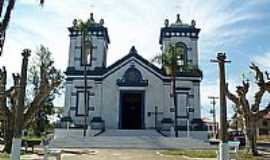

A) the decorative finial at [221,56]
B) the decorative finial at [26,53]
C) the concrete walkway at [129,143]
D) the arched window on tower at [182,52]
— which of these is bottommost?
the concrete walkway at [129,143]

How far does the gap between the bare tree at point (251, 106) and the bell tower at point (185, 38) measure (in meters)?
17.9

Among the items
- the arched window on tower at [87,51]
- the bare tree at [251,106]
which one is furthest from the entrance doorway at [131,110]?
the bare tree at [251,106]

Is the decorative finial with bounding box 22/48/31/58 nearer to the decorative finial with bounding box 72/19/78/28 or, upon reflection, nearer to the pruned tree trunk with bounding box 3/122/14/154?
the pruned tree trunk with bounding box 3/122/14/154

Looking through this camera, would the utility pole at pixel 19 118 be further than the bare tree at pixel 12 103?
No

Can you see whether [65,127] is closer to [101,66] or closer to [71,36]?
[101,66]

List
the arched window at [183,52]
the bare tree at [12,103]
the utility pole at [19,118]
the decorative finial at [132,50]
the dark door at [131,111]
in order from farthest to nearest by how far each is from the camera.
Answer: the arched window at [183,52] → the decorative finial at [132,50] → the dark door at [131,111] → the bare tree at [12,103] → the utility pole at [19,118]

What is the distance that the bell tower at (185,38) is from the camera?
3981 centimetres

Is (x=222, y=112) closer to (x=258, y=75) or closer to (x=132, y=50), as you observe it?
(x=258, y=75)

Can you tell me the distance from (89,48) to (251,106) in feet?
70.9

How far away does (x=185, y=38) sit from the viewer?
4009cm

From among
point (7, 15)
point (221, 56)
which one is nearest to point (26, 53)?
point (7, 15)

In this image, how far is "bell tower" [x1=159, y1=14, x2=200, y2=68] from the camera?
3981 centimetres

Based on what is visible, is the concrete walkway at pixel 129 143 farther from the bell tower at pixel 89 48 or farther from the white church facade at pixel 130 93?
the bell tower at pixel 89 48

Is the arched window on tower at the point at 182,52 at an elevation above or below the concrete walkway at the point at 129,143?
above
